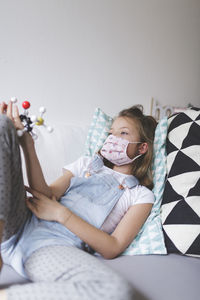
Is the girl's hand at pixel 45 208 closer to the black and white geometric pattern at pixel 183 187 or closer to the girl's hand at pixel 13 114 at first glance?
the girl's hand at pixel 13 114

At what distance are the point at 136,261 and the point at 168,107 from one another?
1430 millimetres

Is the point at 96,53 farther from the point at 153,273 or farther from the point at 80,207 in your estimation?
the point at 153,273

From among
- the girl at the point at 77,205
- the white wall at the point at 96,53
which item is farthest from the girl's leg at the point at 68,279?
the white wall at the point at 96,53

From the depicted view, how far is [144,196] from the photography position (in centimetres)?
101

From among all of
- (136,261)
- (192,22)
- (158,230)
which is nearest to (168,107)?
(192,22)

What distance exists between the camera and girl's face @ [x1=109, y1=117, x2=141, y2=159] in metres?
1.12

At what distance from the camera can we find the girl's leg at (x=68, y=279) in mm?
563

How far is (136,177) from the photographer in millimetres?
1127

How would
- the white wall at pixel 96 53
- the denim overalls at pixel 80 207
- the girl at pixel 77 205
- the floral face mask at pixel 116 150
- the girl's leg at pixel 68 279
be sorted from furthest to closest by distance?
the white wall at pixel 96 53 < the floral face mask at pixel 116 150 < the denim overalls at pixel 80 207 < the girl at pixel 77 205 < the girl's leg at pixel 68 279

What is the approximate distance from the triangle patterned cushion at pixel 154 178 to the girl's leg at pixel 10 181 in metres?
0.40

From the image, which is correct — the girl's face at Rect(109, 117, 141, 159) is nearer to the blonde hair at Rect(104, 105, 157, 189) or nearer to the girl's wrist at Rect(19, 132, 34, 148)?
the blonde hair at Rect(104, 105, 157, 189)

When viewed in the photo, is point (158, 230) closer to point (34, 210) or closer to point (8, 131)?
point (34, 210)

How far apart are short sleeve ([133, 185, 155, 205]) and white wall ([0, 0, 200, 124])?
690mm

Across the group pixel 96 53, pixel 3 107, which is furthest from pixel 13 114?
pixel 96 53
